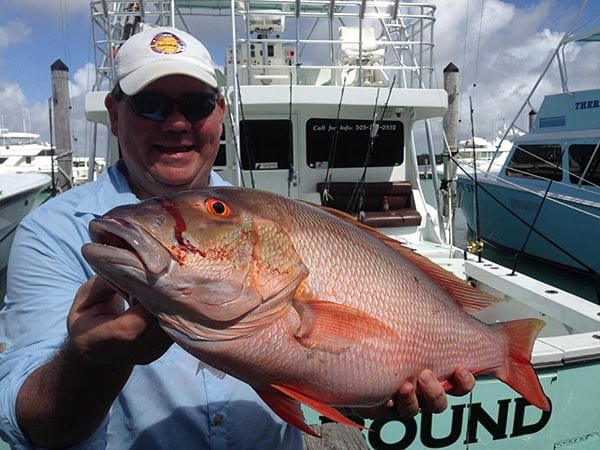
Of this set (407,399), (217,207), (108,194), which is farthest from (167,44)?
(407,399)

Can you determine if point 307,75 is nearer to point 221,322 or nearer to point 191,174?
point 191,174

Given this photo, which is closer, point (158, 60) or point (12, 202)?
point (158, 60)

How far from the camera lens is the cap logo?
193 cm

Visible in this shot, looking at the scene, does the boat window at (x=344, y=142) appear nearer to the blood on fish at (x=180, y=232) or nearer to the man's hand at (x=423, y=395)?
the man's hand at (x=423, y=395)

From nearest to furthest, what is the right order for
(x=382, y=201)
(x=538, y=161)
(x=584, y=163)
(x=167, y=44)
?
(x=167, y=44) < (x=382, y=201) < (x=584, y=163) < (x=538, y=161)

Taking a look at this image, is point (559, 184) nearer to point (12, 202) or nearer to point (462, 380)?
point (462, 380)

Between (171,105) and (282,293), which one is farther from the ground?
(171,105)

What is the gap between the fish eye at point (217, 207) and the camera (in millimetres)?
1261

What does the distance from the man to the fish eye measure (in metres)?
0.30

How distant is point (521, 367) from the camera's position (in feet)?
6.29

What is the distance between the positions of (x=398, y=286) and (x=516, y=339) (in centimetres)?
70

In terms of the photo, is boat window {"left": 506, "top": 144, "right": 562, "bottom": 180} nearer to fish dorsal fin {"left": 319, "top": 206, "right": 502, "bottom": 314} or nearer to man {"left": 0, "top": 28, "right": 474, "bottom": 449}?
fish dorsal fin {"left": 319, "top": 206, "right": 502, "bottom": 314}

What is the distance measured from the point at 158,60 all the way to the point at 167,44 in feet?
0.42

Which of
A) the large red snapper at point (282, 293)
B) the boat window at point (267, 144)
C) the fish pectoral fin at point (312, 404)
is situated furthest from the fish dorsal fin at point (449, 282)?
the boat window at point (267, 144)
